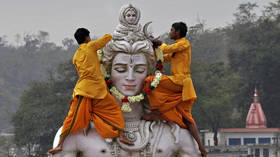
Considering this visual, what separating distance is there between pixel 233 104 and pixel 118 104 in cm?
5721

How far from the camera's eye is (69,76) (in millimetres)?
61156

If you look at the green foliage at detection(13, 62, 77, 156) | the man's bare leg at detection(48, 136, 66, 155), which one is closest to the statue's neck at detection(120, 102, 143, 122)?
the man's bare leg at detection(48, 136, 66, 155)

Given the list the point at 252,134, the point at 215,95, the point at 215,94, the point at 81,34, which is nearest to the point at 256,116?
the point at 252,134

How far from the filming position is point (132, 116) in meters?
12.5

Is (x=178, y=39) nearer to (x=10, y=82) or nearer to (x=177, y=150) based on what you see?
(x=177, y=150)

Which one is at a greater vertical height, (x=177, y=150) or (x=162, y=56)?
(x=162, y=56)

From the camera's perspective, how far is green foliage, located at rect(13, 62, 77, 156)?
5759 cm

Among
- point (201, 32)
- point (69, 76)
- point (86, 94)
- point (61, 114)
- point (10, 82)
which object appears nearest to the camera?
point (86, 94)

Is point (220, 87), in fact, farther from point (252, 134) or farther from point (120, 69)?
point (120, 69)

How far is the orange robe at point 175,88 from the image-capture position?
12.2m

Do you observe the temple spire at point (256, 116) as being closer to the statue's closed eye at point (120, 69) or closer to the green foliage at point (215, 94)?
the green foliage at point (215, 94)

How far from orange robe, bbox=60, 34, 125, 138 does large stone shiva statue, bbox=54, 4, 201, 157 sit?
14 cm

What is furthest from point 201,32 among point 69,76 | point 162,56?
point 162,56

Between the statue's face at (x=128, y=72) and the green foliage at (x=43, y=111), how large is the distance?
43875 mm
